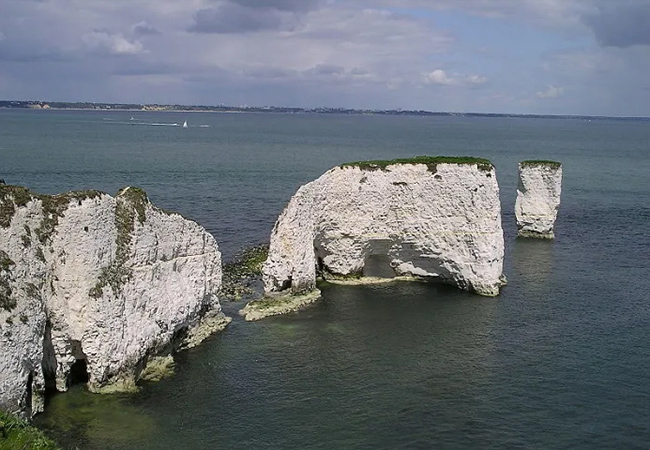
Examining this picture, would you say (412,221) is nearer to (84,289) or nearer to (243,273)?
(243,273)

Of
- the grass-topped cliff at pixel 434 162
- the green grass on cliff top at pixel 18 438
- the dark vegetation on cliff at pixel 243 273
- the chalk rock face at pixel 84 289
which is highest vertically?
the grass-topped cliff at pixel 434 162

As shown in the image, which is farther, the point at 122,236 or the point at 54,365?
the point at 122,236

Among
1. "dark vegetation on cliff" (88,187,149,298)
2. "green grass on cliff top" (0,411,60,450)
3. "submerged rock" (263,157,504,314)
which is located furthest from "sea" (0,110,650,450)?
"dark vegetation on cliff" (88,187,149,298)

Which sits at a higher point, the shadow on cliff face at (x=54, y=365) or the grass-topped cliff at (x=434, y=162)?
the grass-topped cliff at (x=434, y=162)

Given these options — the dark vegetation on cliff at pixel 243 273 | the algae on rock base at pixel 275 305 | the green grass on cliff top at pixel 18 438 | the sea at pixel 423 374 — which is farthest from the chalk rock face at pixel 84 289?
the dark vegetation on cliff at pixel 243 273

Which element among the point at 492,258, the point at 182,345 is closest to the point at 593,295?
the point at 492,258

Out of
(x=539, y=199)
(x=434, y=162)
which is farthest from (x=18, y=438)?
(x=539, y=199)

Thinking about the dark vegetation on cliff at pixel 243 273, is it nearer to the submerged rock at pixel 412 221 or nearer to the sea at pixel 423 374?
the sea at pixel 423 374
